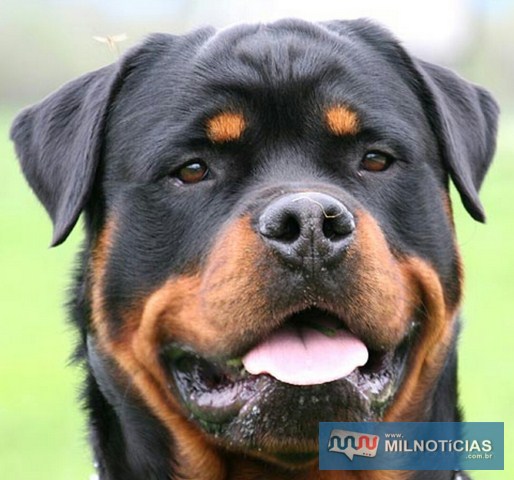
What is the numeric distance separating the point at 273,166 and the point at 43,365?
5017mm

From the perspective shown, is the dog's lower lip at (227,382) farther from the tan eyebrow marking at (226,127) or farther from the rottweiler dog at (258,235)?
the tan eyebrow marking at (226,127)

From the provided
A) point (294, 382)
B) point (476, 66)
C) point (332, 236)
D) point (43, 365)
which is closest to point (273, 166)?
point (332, 236)

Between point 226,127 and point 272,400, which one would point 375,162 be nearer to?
point 226,127

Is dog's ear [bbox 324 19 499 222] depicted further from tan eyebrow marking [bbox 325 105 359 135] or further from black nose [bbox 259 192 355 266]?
black nose [bbox 259 192 355 266]

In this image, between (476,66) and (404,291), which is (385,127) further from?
(476,66)

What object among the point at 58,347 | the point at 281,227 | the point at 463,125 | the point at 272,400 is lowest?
the point at 58,347

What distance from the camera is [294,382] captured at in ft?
10.2

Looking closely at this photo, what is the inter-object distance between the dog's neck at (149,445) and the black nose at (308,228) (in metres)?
0.68

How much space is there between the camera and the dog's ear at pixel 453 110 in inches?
145

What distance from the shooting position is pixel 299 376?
3.11m

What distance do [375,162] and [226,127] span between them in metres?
0.42

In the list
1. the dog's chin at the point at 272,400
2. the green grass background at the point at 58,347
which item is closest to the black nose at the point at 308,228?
the dog's chin at the point at 272,400

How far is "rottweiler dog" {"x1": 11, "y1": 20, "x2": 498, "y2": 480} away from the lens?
10.3ft

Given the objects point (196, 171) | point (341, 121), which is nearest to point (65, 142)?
point (196, 171)
